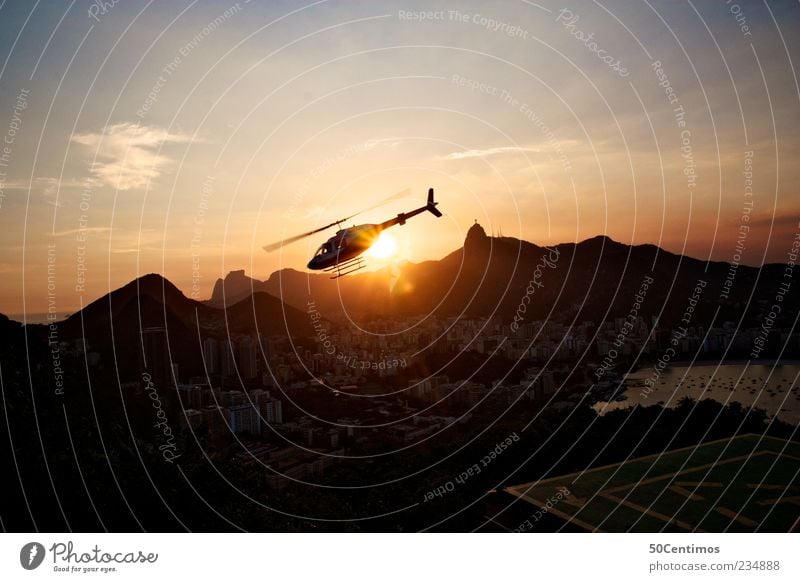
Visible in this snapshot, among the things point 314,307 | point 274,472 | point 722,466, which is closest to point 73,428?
point 274,472

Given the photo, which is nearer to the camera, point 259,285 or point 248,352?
point 248,352

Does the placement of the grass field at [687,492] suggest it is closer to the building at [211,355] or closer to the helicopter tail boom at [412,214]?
the helicopter tail boom at [412,214]

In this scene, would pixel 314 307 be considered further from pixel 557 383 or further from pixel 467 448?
pixel 557 383
